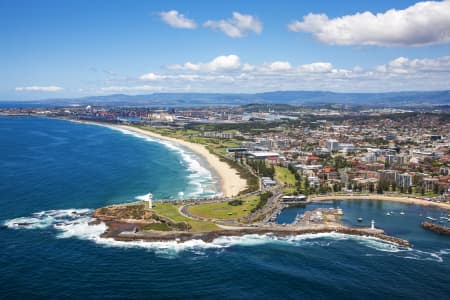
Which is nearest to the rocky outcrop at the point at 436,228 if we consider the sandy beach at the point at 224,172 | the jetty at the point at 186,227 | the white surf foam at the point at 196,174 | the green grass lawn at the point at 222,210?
the jetty at the point at 186,227

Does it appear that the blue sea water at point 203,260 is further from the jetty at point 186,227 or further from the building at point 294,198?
the building at point 294,198

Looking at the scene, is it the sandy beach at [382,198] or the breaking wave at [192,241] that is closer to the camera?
the breaking wave at [192,241]

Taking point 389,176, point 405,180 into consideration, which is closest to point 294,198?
point 389,176

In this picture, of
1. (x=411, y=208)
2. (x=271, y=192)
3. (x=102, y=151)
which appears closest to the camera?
(x=411, y=208)

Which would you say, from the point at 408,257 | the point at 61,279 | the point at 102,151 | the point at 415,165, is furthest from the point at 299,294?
the point at 102,151

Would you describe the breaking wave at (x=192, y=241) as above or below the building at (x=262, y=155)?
below

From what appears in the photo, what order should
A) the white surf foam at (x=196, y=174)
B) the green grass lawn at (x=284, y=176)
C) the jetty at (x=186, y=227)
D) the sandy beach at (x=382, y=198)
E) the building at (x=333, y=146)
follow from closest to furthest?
the jetty at (x=186, y=227) < the sandy beach at (x=382, y=198) < the white surf foam at (x=196, y=174) < the green grass lawn at (x=284, y=176) < the building at (x=333, y=146)

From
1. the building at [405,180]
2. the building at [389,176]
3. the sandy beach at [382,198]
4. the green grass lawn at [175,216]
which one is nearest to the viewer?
the green grass lawn at [175,216]

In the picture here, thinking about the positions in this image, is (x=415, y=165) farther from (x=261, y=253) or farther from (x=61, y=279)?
(x=61, y=279)

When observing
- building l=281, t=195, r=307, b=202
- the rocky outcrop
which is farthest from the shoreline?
the rocky outcrop
